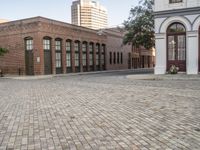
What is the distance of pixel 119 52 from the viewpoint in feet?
166

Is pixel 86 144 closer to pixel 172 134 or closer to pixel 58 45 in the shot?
pixel 172 134

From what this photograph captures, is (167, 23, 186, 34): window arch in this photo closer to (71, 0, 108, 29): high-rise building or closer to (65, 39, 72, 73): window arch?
(65, 39, 72, 73): window arch

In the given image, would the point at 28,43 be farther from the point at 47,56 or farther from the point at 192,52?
the point at 192,52

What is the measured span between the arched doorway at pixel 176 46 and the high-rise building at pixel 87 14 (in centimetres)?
5576

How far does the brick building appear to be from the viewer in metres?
30.9

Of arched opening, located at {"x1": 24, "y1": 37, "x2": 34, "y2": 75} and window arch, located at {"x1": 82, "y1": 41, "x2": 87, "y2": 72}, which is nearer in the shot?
arched opening, located at {"x1": 24, "y1": 37, "x2": 34, "y2": 75}

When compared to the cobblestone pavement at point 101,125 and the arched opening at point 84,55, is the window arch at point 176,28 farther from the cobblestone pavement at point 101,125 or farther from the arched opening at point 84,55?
the arched opening at point 84,55

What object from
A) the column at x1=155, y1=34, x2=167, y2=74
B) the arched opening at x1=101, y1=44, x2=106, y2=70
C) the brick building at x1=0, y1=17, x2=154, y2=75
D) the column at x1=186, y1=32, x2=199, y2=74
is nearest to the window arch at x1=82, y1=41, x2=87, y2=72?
the brick building at x1=0, y1=17, x2=154, y2=75

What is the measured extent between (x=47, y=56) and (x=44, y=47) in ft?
3.54

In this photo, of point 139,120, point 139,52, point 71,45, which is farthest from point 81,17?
point 139,120

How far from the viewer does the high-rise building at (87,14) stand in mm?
79250

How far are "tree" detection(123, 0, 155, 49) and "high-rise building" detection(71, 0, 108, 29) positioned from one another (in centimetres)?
4486

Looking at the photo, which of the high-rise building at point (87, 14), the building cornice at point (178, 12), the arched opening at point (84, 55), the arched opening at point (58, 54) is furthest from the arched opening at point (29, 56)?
the high-rise building at point (87, 14)

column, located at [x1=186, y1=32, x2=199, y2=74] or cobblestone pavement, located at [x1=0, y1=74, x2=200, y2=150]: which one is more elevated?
column, located at [x1=186, y1=32, x2=199, y2=74]
